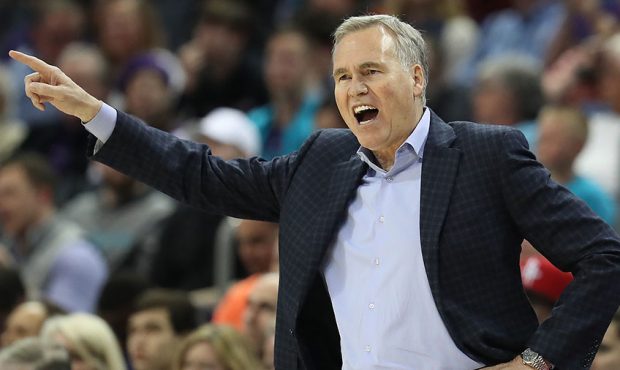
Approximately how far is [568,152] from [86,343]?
253cm

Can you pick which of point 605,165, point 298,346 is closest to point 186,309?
point 605,165

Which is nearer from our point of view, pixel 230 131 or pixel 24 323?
pixel 24 323

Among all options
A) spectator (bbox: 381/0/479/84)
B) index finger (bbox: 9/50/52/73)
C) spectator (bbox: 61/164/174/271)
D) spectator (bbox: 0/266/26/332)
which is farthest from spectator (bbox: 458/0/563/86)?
index finger (bbox: 9/50/52/73)

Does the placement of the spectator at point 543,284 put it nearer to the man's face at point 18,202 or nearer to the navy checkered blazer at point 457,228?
the navy checkered blazer at point 457,228

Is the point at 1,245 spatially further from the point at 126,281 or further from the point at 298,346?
the point at 298,346

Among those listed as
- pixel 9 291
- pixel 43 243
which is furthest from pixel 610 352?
pixel 43 243

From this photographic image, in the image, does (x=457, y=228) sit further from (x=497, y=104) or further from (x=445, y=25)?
(x=445, y=25)

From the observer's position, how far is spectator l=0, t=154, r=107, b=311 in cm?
695

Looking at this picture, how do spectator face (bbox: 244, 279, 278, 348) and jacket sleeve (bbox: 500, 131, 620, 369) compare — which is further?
spectator face (bbox: 244, 279, 278, 348)

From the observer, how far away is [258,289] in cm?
566

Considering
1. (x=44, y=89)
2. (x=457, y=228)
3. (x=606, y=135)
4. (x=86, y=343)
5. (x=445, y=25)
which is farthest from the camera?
(x=445, y=25)

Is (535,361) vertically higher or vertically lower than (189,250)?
lower

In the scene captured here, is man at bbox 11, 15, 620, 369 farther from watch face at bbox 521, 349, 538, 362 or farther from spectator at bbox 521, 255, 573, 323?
spectator at bbox 521, 255, 573, 323

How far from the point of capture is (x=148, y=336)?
5.96 m
